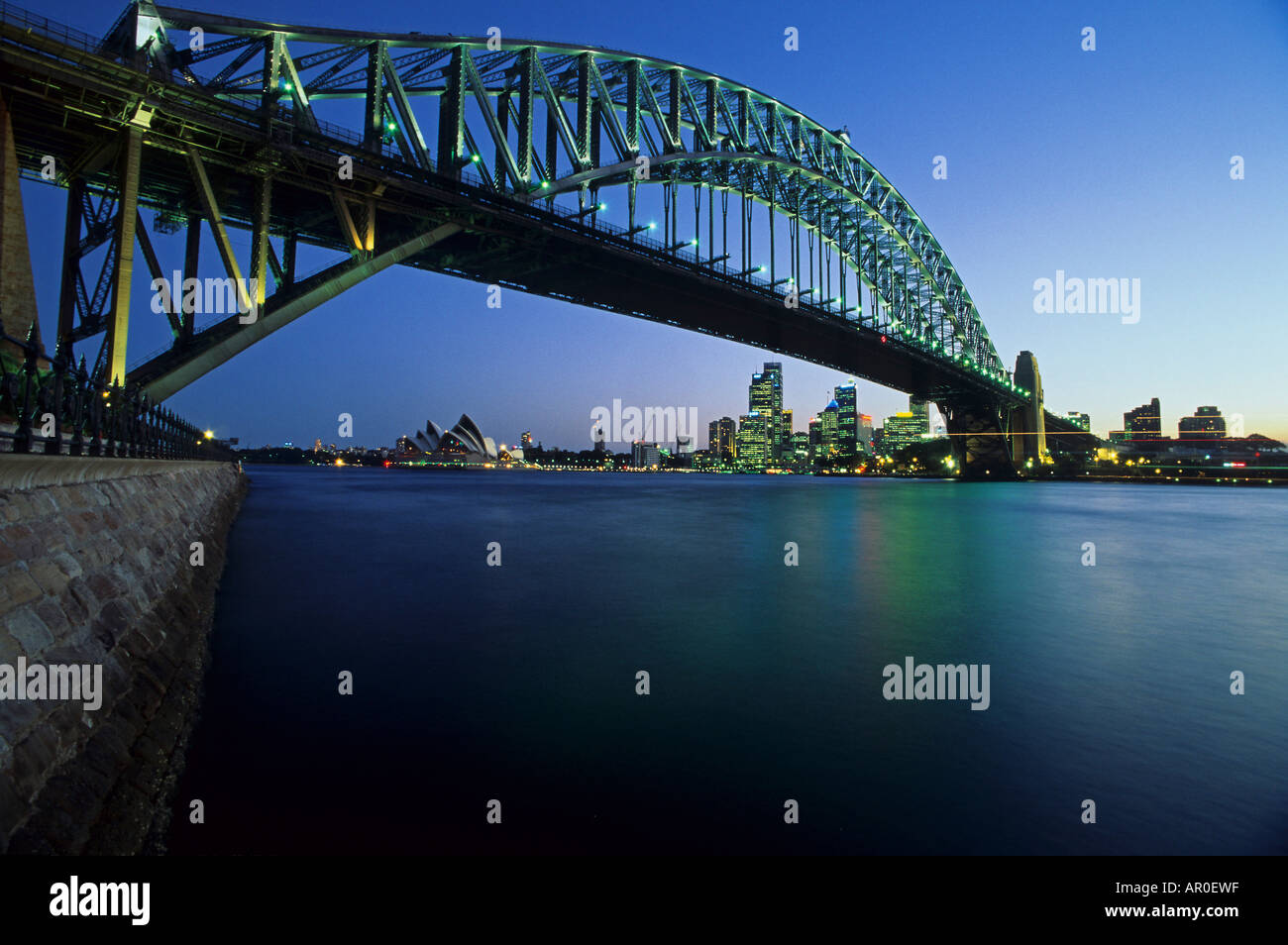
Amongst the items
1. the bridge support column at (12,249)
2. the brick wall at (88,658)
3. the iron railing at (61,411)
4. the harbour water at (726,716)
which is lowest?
the harbour water at (726,716)

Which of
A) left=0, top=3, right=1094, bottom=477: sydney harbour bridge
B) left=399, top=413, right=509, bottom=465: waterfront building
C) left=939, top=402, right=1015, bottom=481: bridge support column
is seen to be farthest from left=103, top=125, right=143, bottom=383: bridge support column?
left=399, top=413, right=509, bottom=465: waterfront building

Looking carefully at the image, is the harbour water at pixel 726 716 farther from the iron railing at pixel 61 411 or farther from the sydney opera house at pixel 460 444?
the sydney opera house at pixel 460 444

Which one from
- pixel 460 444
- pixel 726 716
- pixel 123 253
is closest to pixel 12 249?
pixel 123 253

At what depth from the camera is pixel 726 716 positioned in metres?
5.68

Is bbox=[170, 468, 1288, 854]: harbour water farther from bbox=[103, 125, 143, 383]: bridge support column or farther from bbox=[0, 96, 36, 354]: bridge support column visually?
bbox=[0, 96, 36, 354]: bridge support column

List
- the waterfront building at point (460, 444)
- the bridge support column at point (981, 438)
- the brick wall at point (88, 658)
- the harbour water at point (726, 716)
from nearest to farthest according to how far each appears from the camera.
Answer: the brick wall at point (88, 658)
the harbour water at point (726, 716)
the bridge support column at point (981, 438)
the waterfront building at point (460, 444)

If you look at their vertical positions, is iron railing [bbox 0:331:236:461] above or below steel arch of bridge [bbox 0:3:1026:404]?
below

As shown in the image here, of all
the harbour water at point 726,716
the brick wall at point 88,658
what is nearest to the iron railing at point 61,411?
the brick wall at point 88,658

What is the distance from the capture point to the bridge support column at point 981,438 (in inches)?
3209

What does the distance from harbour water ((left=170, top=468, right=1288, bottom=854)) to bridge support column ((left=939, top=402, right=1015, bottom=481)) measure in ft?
246

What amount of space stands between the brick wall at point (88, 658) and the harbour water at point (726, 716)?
32cm

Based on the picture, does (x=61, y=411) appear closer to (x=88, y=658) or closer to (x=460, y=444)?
(x=88, y=658)

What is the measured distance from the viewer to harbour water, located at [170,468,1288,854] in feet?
12.8
